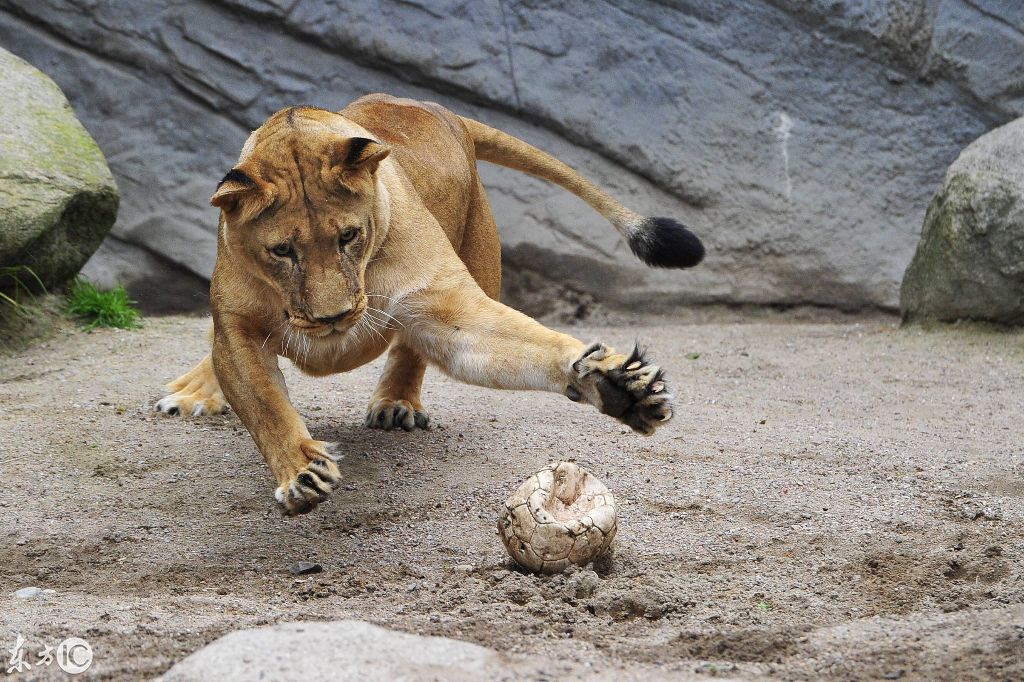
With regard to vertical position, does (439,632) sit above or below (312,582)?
above

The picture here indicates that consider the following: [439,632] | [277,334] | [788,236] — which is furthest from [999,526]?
[788,236]

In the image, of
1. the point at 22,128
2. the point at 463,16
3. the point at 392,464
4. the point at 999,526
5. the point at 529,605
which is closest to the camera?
the point at 529,605

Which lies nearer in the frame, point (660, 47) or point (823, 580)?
point (823, 580)

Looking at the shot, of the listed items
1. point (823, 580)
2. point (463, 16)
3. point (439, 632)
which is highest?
point (463, 16)

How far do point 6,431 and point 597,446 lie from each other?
101 inches

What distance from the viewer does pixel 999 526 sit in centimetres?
396

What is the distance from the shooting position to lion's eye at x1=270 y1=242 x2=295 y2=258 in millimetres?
3992

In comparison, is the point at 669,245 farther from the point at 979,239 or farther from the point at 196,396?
the point at 979,239

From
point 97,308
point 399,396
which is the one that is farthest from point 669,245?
point 97,308

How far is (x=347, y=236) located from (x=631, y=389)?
1.18 m

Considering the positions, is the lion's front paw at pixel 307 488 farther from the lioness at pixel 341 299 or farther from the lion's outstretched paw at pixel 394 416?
the lion's outstretched paw at pixel 394 416

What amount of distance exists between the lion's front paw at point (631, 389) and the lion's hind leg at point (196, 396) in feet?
8.59

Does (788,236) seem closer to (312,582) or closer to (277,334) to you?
(277,334)

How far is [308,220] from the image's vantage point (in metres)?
4.00
